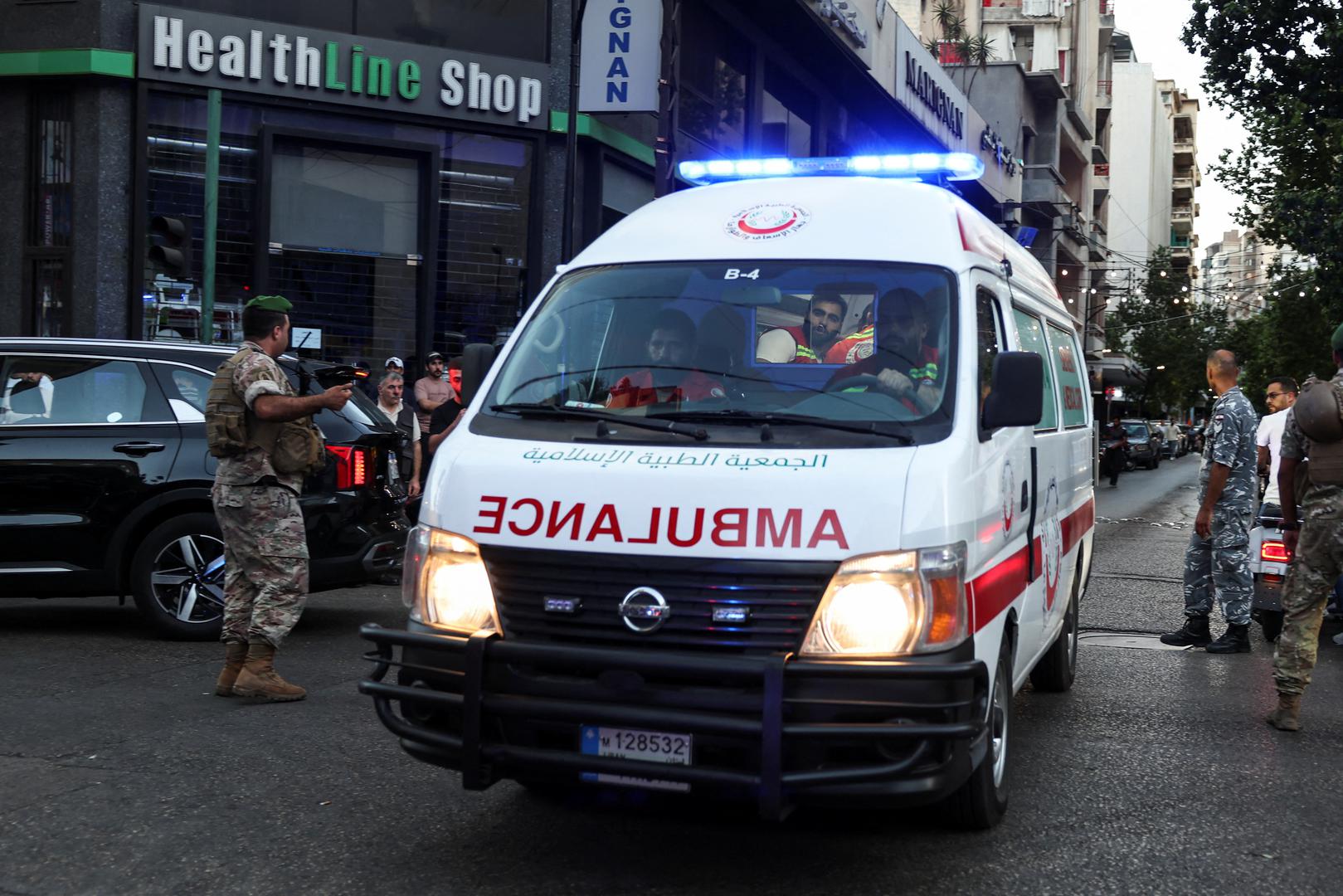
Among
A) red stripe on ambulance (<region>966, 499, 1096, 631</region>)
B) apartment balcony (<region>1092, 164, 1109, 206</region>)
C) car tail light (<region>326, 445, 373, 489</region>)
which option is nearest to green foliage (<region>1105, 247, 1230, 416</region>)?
apartment balcony (<region>1092, 164, 1109, 206</region>)

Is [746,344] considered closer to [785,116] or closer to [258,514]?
[258,514]

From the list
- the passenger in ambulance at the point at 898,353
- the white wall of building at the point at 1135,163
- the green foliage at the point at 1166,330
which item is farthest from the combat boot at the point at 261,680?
the white wall of building at the point at 1135,163

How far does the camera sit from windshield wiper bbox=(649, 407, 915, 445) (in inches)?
186

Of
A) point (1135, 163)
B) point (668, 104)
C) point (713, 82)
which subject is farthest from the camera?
point (1135, 163)

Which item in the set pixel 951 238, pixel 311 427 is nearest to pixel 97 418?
pixel 311 427

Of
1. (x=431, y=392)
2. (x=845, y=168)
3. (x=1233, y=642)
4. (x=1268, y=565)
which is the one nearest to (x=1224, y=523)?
(x=1268, y=565)

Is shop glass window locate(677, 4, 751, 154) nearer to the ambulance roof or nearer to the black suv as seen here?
the black suv

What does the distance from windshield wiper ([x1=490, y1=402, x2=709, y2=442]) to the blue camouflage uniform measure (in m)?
5.51

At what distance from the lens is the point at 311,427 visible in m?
7.28

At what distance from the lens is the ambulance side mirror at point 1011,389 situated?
4.94 metres

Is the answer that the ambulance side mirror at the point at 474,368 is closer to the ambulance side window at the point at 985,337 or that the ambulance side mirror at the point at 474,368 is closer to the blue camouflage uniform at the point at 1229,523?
the ambulance side window at the point at 985,337

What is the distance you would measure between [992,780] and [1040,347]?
2.53m

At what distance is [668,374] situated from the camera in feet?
17.0

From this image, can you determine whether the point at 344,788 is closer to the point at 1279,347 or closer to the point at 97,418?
the point at 97,418
